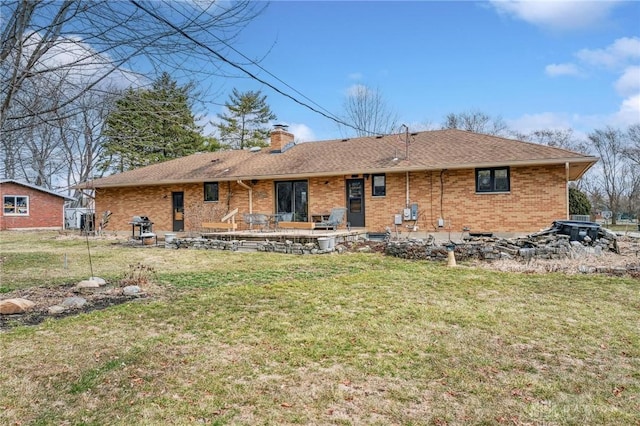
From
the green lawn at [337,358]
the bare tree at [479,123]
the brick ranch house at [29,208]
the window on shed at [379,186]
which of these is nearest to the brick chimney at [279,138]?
the window on shed at [379,186]

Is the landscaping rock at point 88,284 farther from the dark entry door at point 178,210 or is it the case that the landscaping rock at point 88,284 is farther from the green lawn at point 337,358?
the dark entry door at point 178,210

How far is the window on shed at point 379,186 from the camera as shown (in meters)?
15.6

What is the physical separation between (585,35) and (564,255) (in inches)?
295

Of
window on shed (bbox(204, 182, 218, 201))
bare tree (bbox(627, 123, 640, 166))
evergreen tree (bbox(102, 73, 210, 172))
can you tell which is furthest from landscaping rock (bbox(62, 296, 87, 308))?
bare tree (bbox(627, 123, 640, 166))

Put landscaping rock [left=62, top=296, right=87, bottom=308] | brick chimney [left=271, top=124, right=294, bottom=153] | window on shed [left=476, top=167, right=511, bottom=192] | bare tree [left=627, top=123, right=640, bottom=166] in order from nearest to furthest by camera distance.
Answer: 1. landscaping rock [left=62, top=296, right=87, bottom=308]
2. window on shed [left=476, top=167, right=511, bottom=192]
3. brick chimney [left=271, top=124, right=294, bottom=153]
4. bare tree [left=627, top=123, right=640, bottom=166]

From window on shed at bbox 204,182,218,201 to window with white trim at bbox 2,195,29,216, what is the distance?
54.0ft

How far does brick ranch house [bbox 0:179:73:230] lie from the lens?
26484mm

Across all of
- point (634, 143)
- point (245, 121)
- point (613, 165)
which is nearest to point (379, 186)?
point (245, 121)

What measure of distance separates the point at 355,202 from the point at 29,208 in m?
24.0

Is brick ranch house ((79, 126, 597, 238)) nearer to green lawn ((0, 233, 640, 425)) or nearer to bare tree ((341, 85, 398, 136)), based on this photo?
green lawn ((0, 233, 640, 425))

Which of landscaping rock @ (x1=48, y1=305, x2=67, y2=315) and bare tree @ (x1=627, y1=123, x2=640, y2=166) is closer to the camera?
landscaping rock @ (x1=48, y1=305, x2=67, y2=315)

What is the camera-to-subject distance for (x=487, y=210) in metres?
14.1

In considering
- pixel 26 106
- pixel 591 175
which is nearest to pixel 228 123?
pixel 591 175

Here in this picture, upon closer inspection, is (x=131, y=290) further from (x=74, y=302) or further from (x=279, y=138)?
(x=279, y=138)
